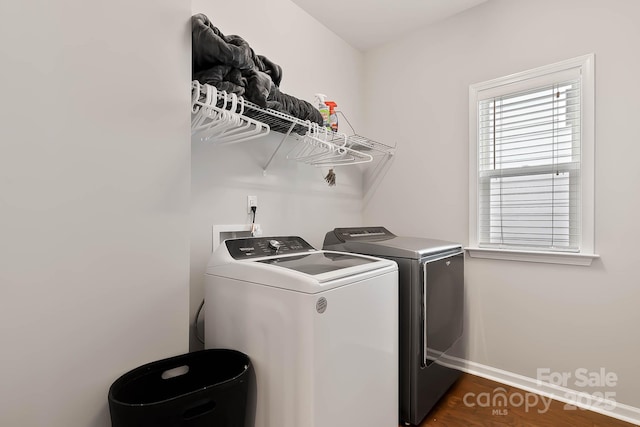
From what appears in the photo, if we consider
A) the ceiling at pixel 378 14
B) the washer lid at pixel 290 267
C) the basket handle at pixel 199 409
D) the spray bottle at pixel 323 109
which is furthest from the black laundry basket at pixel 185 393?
the ceiling at pixel 378 14

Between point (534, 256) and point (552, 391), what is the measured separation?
833 mm

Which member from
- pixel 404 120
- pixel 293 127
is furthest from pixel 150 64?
pixel 404 120

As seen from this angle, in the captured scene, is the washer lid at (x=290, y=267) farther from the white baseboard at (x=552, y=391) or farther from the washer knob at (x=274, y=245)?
the white baseboard at (x=552, y=391)

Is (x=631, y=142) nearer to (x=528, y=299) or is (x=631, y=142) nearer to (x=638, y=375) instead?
(x=528, y=299)

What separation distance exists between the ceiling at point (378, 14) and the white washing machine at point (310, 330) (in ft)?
5.99

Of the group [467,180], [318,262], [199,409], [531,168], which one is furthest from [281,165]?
[531,168]

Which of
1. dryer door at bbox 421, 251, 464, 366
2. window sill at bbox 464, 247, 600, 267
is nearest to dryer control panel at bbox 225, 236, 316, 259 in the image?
dryer door at bbox 421, 251, 464, 366

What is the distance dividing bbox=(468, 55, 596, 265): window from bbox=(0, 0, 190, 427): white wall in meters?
1.95

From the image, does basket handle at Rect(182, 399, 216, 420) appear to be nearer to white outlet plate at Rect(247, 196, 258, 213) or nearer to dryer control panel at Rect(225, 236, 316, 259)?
dryer control panel at Rect(225, 236, 316, 259)

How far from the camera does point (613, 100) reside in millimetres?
1766

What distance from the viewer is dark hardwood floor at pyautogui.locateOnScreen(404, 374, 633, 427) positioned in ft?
5.66

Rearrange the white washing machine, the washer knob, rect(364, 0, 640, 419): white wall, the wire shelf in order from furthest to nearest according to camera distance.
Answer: rect(364, 0, 640, 419): white wall → the washer knob → the wire shelf → the white washing machine

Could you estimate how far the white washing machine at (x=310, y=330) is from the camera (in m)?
1.09

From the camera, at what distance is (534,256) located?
2.01m
